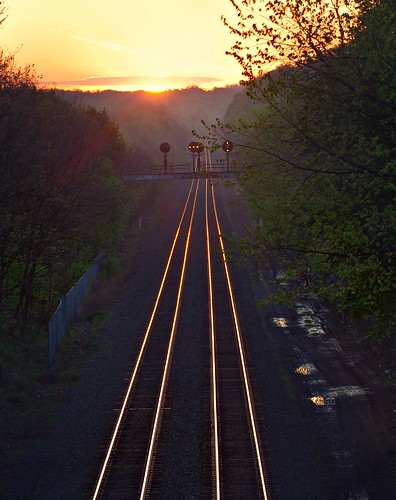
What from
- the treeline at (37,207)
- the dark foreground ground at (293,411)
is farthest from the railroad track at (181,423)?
the treeline at (37,207)

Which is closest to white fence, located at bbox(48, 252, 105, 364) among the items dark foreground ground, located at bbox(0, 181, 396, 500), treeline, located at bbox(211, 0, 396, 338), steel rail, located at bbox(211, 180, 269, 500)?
dark foreground ground, located at bbox(0, 181, 396, 500)

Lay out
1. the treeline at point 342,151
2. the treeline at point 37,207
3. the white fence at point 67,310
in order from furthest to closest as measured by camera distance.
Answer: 1. the white fence at point 67,310
2. the treeline at point 37,207
3. the treeline at point 342,151

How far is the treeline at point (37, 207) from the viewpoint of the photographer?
20734 millimetres

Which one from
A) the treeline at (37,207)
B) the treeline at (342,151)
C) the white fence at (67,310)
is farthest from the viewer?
the white fence at (67,310)

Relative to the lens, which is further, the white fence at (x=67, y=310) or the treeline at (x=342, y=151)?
the white fence at (x=67, y=310)

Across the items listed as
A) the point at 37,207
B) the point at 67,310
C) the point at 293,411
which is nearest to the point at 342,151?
the point at 293,411

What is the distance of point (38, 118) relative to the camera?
2598cm

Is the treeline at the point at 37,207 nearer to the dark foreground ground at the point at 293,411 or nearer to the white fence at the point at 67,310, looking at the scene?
the white fence at the point at 67,310

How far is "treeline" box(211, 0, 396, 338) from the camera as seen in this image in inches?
591

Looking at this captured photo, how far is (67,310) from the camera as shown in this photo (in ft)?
100

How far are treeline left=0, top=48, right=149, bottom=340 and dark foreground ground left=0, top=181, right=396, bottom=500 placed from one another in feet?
11.4

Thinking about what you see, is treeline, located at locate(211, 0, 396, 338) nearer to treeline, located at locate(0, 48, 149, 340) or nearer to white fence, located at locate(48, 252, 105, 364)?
treeline, located at locate(0, 48, 149, 340)

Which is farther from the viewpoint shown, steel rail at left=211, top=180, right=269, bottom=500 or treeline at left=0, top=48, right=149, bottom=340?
treeline at left=0, top=48, right=149, bottom=340

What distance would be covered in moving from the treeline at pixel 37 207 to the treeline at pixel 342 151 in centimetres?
741
